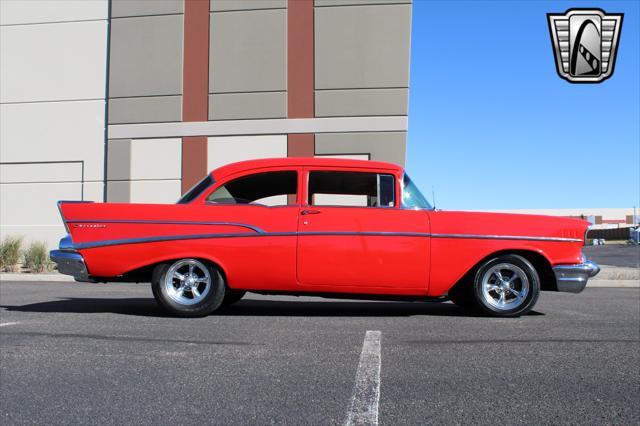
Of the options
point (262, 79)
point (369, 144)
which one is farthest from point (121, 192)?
point (369, 144)

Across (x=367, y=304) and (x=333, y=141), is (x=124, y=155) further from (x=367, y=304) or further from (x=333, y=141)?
(x=367, y=304)

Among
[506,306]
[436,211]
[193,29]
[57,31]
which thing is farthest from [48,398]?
[57,31]

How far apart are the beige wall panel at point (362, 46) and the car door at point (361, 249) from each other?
12208 millimetres

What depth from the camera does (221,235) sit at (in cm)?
545

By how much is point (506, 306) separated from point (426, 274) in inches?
37.2

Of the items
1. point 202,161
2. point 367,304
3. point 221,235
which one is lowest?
point 367,304

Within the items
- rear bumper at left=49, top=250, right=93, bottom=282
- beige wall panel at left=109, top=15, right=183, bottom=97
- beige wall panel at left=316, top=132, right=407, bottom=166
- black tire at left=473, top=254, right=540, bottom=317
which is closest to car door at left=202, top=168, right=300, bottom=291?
rear bumper at left=49, top=250, right=93, bottom=282

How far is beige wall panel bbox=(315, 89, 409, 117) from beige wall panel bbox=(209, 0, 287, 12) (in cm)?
327

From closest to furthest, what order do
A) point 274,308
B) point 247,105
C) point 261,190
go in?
point 261,190, point 274,308, point 247,105

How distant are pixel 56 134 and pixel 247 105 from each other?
6.76 meters

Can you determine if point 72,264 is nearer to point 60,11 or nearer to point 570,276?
point 570,276

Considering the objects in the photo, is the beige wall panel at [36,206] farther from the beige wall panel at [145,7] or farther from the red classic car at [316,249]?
the red classic car at [316,249]

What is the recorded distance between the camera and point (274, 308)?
250 inches

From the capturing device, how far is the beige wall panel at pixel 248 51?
17.3 m
